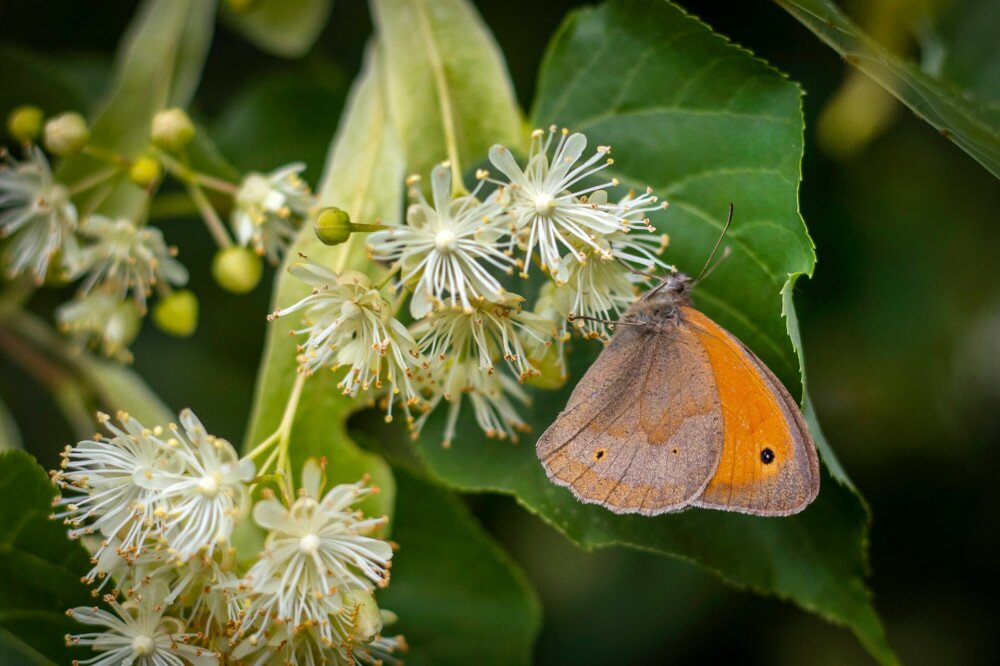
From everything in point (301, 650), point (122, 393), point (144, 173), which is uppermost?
point (144, 173)

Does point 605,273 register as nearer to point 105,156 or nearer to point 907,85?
point 907,85

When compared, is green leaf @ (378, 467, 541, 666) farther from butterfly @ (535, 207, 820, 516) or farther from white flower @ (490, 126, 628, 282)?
white flower @ (490, 126, 628, 282)

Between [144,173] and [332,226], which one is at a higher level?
[332,226]

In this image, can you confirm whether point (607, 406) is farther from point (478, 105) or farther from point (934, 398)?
point (934, 398)

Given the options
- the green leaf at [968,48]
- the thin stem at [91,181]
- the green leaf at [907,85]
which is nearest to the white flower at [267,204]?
the thin stem at [91,181]

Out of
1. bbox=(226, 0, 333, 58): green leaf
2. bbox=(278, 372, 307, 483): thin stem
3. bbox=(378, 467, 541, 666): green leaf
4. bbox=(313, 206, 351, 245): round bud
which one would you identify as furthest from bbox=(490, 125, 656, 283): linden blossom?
bbox=(226, 0, 333, 58): green leaf

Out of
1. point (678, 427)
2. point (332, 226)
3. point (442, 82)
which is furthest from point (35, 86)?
point (678, 427)

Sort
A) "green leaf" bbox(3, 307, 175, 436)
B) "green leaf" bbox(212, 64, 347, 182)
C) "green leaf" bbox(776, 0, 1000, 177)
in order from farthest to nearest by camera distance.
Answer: "green leaf" bbox(212, 64, 347, 182) < "green leaf" bbox(3, 307, 175, 436) < "green leaf" bbox(776, 0, 1000, 177)

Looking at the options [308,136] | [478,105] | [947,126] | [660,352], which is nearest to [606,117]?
[478,105]
